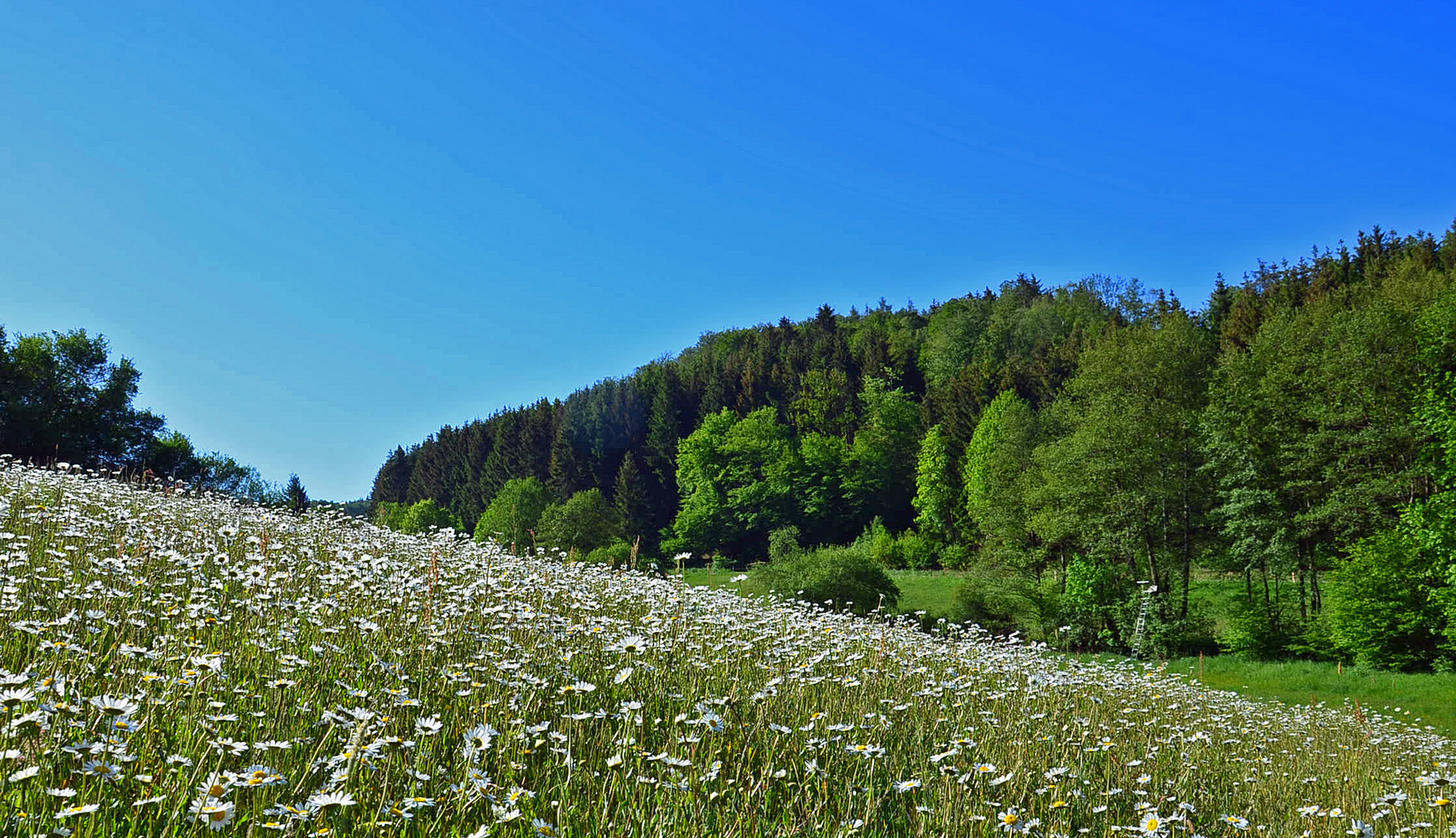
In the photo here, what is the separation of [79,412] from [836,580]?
107 ft

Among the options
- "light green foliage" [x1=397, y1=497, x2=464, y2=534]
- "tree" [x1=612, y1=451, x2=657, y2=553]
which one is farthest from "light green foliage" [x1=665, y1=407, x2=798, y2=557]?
"light green foliage" [x1=397, y1=497, x2=464, y2=534]

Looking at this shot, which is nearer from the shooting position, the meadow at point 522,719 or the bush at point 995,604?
the meadow at point 522,719

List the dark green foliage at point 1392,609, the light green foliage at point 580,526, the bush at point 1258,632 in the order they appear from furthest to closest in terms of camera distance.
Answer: the light green foliage at point 580,526, the bush at point 1258,632, the dark green foliage at point 1392,609

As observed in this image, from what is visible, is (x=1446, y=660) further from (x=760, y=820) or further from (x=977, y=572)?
(x=760, y=820)

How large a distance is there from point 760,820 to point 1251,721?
9592 mm

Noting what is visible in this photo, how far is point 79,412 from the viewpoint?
36.8 meters

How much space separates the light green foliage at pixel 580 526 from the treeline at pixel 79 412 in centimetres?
2474

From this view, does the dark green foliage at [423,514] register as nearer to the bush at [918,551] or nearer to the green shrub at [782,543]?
the bush at [918,551]

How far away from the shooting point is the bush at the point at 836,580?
31.2 meters

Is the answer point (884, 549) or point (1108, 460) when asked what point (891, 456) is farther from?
point (1108, 460)

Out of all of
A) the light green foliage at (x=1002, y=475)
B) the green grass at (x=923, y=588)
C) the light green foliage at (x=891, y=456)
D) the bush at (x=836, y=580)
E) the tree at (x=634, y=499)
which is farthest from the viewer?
A: the tree at (x=634, y=499)

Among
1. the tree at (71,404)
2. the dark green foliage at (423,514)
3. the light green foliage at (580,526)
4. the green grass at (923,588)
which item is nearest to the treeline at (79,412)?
the tree at (71,404)

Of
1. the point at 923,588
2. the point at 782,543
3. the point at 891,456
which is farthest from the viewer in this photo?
the point at 891,456

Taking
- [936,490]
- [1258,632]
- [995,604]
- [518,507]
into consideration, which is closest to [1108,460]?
[995,604]
